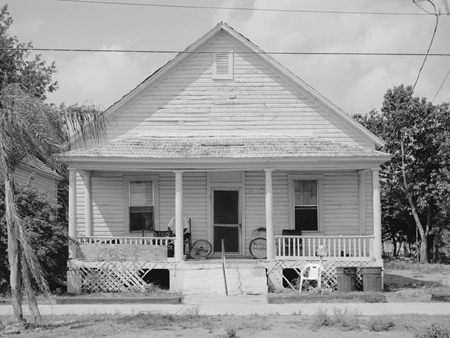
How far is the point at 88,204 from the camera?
1897 cm

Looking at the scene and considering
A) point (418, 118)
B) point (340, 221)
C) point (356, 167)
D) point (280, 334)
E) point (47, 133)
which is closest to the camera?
point (280, 334)

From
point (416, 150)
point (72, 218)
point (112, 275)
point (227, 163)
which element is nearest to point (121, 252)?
point (112, 275)

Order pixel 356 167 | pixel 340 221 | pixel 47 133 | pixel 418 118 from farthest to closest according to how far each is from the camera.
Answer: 1. pixel 418 118
2. pixel 340 221
3. pixel 356 167
4. pixel 47 133

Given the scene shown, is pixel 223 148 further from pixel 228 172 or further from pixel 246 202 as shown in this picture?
pixel 246 202

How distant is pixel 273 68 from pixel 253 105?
1.32m

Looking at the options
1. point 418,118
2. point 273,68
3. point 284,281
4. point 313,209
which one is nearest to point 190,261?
point 284,281

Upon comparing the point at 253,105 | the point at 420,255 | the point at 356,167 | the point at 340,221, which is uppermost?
the point at 253,105

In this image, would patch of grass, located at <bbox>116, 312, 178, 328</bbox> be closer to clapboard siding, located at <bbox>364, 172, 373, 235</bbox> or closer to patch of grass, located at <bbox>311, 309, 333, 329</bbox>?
patch of grass, located at <bbox>311, 309, 333, 329</bbox>

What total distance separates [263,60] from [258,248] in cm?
584

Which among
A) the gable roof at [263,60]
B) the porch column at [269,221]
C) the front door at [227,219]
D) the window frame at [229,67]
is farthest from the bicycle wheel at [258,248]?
the window frame at [229,67]

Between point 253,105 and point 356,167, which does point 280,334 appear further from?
point 253,105

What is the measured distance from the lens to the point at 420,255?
30.2m

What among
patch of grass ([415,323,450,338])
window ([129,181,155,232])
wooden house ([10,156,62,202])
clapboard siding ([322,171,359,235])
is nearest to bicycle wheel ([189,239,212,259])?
window ([129,181,155,232])

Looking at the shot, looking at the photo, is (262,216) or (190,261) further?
(262,216)
